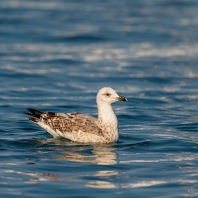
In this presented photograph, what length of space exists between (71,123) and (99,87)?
7.81 m

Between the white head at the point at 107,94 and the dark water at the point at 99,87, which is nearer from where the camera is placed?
the dark water at the point at 99,87

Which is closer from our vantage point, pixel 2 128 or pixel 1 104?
pixel 2 128

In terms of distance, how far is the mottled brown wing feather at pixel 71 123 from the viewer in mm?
14758

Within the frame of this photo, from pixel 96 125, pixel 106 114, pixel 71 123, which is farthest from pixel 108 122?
pixel 71 123

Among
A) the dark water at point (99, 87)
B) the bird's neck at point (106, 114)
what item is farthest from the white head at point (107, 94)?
the dark water at point (99, 87)

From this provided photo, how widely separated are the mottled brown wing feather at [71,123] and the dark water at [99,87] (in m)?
0.31

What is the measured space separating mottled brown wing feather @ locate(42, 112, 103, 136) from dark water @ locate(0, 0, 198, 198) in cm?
31

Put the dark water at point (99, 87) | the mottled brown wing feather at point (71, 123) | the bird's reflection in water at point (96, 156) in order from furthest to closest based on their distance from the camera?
1. the mottled brown wing feather at point (71, 123)
2. the bird's reflection in water at point (96, 156)
3. the dark water at point (99, 87)

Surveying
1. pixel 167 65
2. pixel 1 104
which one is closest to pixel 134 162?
pixel 1 104

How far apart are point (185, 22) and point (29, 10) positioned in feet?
27.2

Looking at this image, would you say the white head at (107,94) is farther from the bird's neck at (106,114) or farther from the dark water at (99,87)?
the dark water at (99,87)

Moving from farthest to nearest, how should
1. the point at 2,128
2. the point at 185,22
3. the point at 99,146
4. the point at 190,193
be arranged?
the point at 185,22, the point at 2,128, the point at 99,146, the point at 190,193

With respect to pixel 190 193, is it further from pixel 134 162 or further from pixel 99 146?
pixel 99 146

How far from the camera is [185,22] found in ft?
115
